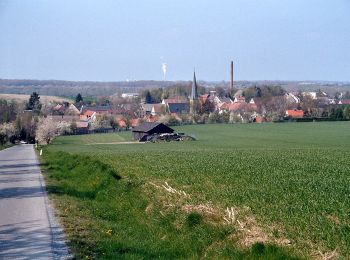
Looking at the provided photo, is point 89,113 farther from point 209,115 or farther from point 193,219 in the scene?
point 193,219

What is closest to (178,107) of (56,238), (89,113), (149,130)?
(89,113)

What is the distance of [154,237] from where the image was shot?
11.2 metres

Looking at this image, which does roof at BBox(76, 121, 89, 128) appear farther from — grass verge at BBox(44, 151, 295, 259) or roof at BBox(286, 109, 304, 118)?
grass verge at BBox(44, 151, 295, 259)

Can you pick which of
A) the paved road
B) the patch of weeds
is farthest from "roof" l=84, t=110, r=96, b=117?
the patch of weeds

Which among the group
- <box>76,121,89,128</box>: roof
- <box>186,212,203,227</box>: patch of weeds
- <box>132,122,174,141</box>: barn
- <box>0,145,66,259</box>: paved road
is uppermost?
<box>186,212,203,227</box>: patch of weeds

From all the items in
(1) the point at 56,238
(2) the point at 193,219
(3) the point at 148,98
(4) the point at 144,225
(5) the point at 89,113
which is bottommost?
(5) the point at 89,113

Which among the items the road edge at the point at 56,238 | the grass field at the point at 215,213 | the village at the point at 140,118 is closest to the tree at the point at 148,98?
the village at the point at 140,118

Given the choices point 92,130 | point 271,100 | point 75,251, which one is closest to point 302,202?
point 75,251

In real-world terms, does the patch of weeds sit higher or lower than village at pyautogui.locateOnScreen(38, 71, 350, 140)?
higher

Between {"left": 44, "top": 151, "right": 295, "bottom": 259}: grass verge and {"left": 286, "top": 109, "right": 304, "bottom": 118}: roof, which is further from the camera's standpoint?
{"left": 286, "top": 109, "right": 304, "bottom": 118}: roof

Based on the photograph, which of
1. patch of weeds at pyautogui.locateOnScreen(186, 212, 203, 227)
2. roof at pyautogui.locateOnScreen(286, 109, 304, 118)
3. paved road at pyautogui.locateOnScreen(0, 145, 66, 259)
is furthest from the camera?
roof at pyautogui.locateOnScreen(286, 109, 304, 118)

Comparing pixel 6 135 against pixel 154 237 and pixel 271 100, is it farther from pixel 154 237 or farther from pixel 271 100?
pixel 154 237

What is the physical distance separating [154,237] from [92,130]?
88951 millimetres

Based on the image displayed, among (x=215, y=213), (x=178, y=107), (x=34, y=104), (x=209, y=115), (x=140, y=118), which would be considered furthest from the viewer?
(x=178, y=107)
